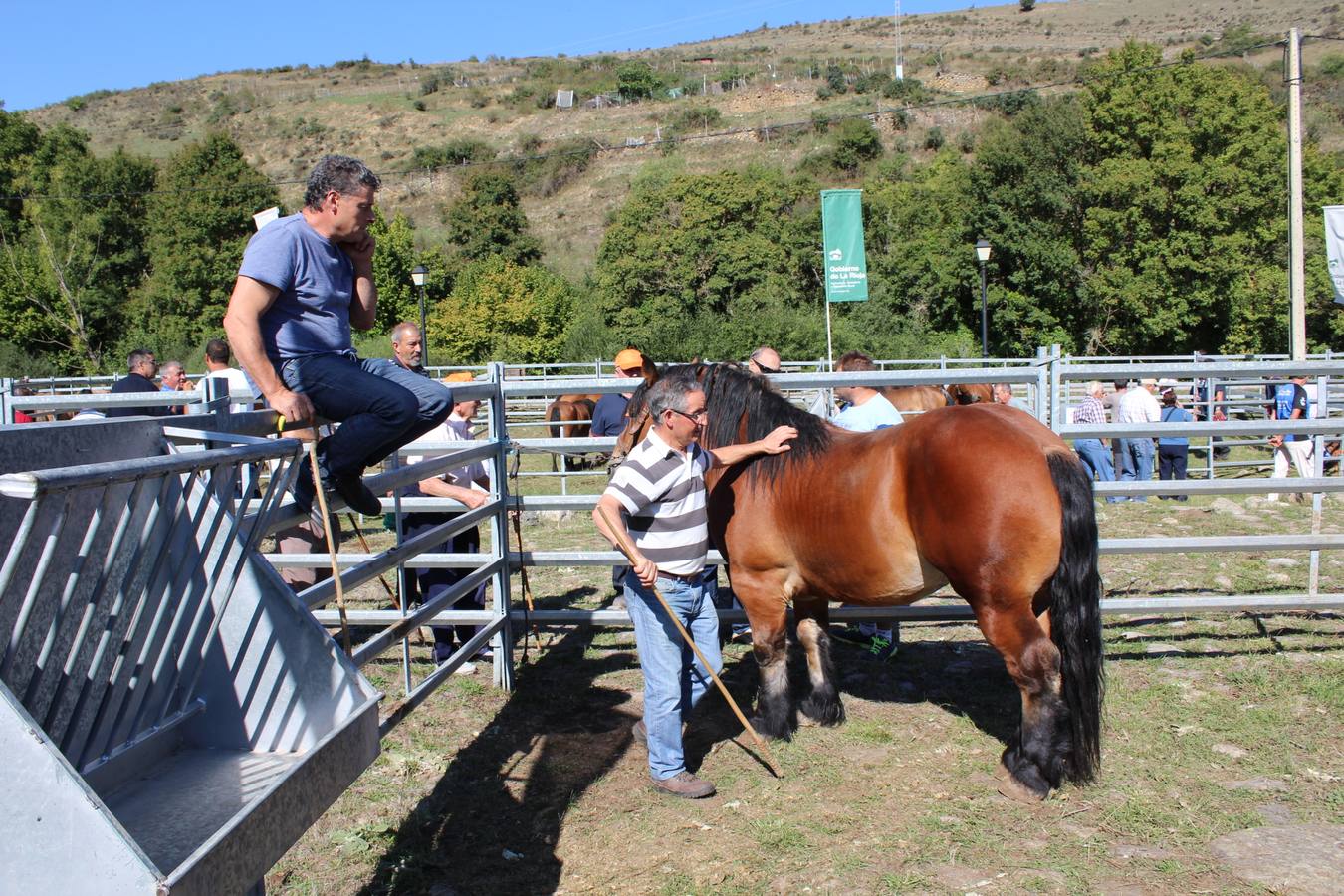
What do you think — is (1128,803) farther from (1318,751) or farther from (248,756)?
(248,756)

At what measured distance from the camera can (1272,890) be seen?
125 inches

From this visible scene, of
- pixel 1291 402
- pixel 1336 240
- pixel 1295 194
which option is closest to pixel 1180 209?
pixel 1295 194

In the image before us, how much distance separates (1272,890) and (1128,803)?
Result: 2.27 ft

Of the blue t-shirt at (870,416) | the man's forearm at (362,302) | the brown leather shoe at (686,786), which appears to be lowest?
the brown leather shoe at (686,786)

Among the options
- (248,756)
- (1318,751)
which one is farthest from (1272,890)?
(248,756)

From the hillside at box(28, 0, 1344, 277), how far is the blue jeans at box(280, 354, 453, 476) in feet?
169

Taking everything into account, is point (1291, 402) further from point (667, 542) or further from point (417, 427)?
point (417, 427)

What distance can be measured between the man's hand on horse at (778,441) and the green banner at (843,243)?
50.3 ft

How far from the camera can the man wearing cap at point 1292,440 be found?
10371 mm

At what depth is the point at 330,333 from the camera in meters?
3.06

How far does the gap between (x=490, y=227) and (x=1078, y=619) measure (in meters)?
52.8

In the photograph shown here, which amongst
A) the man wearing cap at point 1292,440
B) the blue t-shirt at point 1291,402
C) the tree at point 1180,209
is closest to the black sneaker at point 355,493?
the man wearing cap at point 1292,440

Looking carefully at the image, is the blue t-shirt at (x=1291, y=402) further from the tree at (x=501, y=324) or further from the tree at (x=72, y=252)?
the tree at (x=72, y=252)

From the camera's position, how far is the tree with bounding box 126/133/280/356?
143 feet
